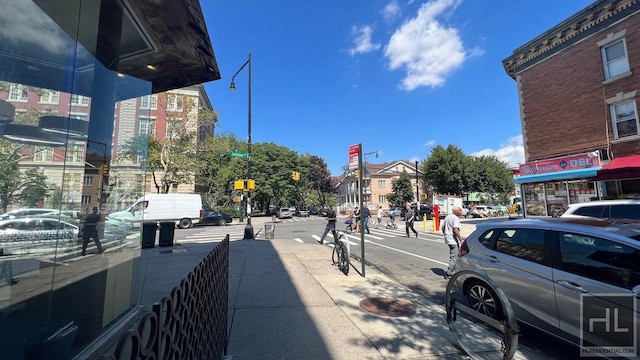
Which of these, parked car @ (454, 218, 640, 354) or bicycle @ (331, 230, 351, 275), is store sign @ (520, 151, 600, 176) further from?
bicycle @ (331, 230, 351, 275)

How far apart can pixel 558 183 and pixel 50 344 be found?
20211mm

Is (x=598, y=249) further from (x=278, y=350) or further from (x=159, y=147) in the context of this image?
(x=159, y=147)

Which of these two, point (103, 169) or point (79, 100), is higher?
point (79, 100)

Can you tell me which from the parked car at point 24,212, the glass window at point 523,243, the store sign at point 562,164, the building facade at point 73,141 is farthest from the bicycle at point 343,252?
the store sign at point 562,164

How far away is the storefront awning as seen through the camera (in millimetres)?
14250

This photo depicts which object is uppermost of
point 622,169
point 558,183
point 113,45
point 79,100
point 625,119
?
point 625,119

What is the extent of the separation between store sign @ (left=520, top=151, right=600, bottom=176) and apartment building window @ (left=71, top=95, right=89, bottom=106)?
1863cm

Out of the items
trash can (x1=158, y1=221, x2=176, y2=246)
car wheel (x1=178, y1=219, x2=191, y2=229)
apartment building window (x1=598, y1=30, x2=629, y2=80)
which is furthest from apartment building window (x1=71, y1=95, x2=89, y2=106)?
car wheel (x1=178, y1=219, x2=191, y2=229)

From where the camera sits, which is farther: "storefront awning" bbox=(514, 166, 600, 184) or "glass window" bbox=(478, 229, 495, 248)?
"storefront awning" bbox=(514, 166, 600, 184)

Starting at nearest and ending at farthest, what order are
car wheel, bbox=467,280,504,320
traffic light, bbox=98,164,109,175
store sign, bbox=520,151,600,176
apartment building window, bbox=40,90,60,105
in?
1. apartment building window, bbox=40,90,60,105
2. traffic light, bbox=98,164,109,175
3. car wheel, bbox=467,280,504,320
4. store sign, bbox=520,151,600,176

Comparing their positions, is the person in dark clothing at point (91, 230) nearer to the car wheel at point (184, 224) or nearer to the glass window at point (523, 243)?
the glass window at point (523, 243)

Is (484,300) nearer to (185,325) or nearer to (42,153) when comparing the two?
(185,325)

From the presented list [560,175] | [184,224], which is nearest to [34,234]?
→ [560,175]

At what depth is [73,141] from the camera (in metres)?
3.08
